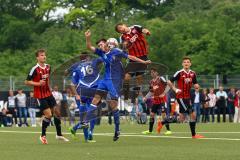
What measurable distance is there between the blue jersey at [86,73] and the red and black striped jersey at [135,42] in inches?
57.9

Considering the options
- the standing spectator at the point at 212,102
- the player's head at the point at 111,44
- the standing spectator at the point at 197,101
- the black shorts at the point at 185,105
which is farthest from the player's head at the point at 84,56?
the standing spectator at the point at 212,102

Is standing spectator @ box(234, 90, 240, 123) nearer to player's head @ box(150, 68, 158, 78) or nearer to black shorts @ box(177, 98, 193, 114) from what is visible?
black shorts @ box(177, 98, 193, 114)

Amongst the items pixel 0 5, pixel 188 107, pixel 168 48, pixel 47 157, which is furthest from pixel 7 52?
pixel 47 157

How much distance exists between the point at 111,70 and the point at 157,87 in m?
4.65

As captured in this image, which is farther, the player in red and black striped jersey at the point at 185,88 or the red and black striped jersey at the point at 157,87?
the red and black striped jersey at the point at 157,87

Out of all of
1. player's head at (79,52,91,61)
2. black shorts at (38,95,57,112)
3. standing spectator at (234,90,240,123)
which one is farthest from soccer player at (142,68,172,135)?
standing spectator at (234,90,240,123)

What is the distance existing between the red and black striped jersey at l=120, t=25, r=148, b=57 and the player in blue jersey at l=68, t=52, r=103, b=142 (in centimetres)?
147

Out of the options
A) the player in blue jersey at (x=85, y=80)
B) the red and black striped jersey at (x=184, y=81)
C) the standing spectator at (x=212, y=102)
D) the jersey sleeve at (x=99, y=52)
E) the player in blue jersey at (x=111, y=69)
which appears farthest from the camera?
the standing spectator at (x=212, y=102)

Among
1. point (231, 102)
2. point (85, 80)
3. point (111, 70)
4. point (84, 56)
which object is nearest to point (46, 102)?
point (85, 80)

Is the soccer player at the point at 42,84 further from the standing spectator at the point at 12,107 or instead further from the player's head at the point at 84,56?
the standing spectator at the point at 12,107

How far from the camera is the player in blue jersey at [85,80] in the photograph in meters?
21.7

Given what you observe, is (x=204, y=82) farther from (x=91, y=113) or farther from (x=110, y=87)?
(x=110, y=87)

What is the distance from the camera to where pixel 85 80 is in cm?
2191

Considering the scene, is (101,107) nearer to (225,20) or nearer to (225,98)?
(225,98)
